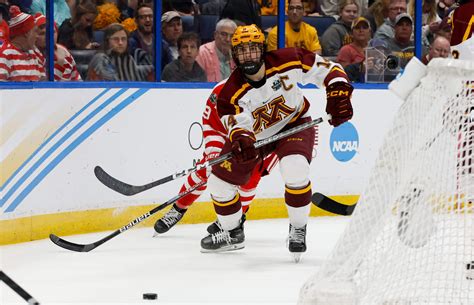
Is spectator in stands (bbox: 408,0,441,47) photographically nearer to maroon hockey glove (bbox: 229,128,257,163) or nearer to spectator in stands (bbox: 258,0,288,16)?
spectator in stands (bbox: 258,0,288,16)

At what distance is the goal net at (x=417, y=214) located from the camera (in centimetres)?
300

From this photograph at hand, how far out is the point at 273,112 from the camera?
15.9 ft

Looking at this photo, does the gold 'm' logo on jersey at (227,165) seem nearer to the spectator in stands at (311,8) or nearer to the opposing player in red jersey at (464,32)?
the opposing player in red jersey at (464,32)

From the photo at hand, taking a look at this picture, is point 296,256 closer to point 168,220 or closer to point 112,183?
point 168,220

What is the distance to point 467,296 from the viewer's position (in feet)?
11.0

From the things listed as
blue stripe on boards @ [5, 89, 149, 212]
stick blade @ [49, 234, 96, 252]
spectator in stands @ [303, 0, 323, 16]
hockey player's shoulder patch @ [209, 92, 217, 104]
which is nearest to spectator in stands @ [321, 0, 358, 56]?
spectator in stands @ [303, 0, 323, 16]

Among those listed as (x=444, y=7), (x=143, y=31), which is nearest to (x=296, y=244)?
(x=143, y=31)

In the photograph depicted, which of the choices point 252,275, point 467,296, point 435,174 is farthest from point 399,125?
point 252,275

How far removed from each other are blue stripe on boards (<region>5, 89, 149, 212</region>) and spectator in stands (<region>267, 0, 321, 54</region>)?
1018 mm

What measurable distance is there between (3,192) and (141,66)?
116cm

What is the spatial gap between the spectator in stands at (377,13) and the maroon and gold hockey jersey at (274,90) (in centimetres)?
187

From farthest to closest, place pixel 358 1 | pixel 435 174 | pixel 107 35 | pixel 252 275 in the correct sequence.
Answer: pixel 358 1
pixel 107 35
pixel 252 275
pixel 435 174

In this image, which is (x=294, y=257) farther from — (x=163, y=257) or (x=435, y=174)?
(x=435, y=174)

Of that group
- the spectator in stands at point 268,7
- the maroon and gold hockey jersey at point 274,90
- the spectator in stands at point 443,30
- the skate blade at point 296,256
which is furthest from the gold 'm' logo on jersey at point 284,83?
the spectator in stands at point 443,30
